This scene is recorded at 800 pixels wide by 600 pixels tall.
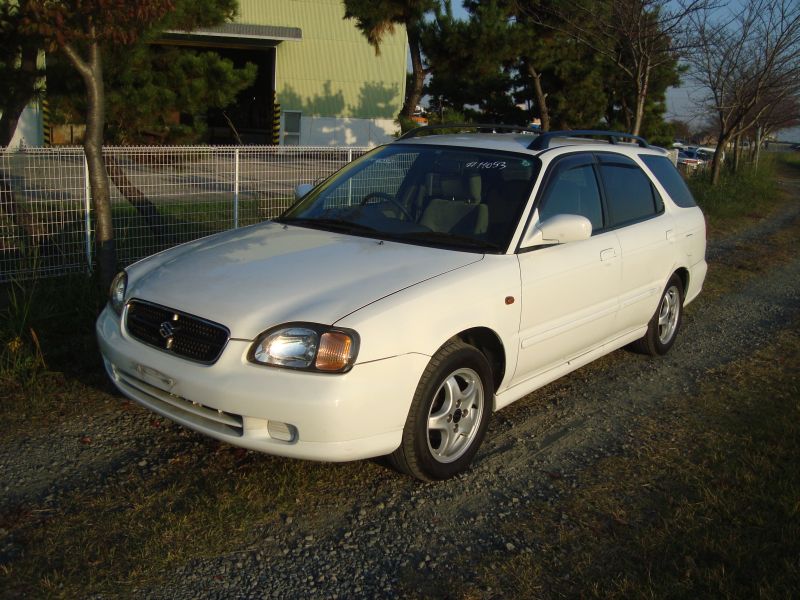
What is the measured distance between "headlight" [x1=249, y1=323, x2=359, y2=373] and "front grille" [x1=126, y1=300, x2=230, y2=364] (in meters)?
0.20

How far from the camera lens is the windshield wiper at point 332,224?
4746 millimetres

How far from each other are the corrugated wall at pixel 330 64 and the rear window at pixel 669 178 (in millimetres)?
26447

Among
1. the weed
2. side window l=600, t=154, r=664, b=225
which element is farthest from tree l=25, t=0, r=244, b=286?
the weed

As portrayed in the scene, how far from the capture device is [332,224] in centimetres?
491

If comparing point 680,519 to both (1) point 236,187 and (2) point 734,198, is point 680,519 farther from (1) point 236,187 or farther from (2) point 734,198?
(2) point 734,198

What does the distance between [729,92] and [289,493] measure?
66.7ft

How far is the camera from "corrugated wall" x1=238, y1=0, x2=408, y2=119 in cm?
3086

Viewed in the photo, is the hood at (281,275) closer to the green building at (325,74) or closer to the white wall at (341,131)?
the green building at (325,74)

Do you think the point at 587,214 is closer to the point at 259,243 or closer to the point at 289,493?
the point at 259,243

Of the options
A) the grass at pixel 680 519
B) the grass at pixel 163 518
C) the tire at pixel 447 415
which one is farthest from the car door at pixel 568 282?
the grass at pixel 163 518

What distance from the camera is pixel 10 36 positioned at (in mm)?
8125

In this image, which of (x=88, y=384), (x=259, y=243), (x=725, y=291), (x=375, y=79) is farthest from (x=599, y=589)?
(x=375, y=79)

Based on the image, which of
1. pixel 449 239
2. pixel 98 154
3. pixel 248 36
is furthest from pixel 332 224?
pixel 248 36

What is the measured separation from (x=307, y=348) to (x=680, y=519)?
1888 millimetres
